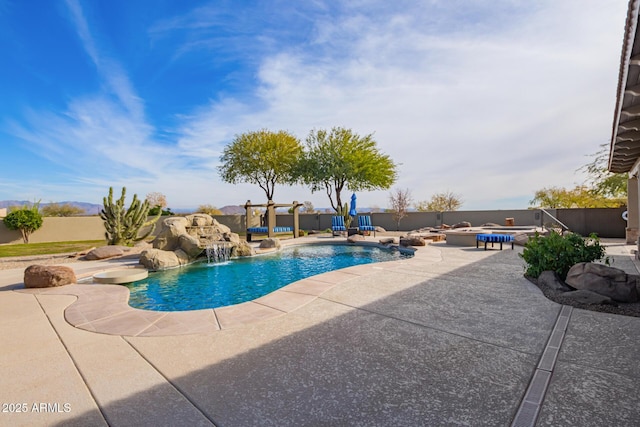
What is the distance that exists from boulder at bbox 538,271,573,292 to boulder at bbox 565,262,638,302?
0.12m

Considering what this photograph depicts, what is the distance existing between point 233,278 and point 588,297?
6826 millimetres

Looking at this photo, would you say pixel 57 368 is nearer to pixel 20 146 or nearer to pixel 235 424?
pixel 235 424

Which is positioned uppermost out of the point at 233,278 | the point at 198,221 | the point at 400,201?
the point at 400,201

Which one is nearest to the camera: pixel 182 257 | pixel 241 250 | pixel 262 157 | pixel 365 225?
pixel 182 257

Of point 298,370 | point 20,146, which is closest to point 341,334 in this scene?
point 298,370

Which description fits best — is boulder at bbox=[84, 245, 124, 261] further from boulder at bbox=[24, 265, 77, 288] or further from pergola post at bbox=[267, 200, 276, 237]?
pergola post at bbox=[267, 200, 276, 237]

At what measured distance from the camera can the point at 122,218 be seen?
38.3ft

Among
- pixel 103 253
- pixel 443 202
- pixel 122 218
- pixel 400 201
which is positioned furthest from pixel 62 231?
pixel 443 202

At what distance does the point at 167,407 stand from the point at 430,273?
5.41 m

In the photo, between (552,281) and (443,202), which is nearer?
(552,281)

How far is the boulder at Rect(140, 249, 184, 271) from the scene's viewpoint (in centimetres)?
810

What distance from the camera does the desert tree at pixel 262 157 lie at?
24.3 m

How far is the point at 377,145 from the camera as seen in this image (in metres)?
23.9

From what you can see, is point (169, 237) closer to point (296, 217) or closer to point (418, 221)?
point (296, 217)
